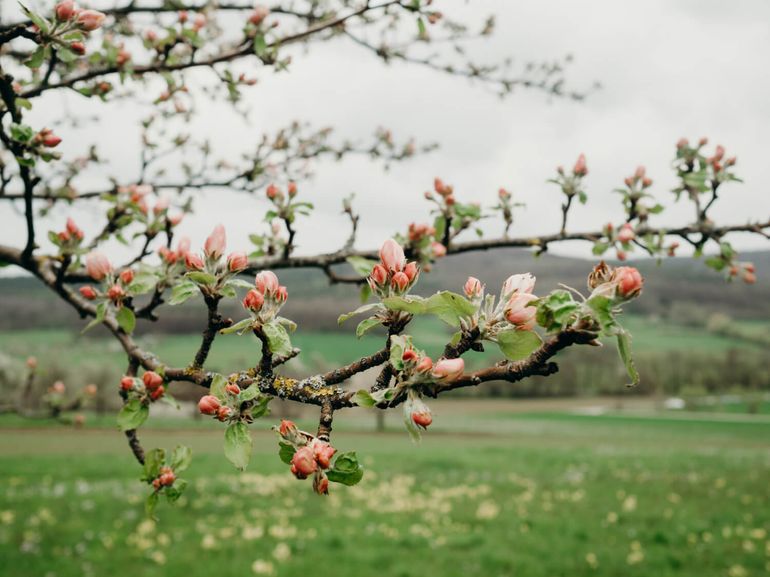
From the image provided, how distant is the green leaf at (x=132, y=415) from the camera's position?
1.60 m

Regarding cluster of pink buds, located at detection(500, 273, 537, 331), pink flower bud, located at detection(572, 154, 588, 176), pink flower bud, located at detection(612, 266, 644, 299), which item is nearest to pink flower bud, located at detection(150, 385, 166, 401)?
cluster of pink buds, located at detection(500, 273, 537, 331)

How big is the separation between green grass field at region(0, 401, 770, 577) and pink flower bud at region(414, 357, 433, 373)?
228 inches

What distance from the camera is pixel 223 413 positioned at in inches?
50.5

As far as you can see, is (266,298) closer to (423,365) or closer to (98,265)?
(423,365)

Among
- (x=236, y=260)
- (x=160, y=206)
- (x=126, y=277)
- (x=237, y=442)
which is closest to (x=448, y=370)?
(x=237, y=442)

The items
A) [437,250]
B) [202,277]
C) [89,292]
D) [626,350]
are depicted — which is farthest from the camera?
[437,250]

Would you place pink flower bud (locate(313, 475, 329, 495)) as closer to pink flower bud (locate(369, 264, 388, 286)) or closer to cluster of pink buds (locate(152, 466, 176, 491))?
pink flower bud (locate(369, 264, 388, 286))

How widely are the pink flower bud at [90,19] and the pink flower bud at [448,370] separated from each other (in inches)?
60.6

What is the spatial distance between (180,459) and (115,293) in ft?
1.92

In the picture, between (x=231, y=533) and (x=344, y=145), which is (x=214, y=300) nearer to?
(x=344, y=145)

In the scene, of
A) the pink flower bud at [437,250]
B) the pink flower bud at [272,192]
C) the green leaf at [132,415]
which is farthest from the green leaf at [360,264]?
the green leaf at [132,415]

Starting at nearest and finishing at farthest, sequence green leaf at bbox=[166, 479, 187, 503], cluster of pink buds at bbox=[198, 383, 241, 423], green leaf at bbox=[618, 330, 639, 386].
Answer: green leaf at bbox=[618, 330, 639, 386] < cluster of pink buds at bbox=[198, 383, 241, 423] < green leaf at bbox=[166, 479, 187, 503]

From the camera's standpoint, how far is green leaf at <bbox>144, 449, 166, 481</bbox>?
1.63 m

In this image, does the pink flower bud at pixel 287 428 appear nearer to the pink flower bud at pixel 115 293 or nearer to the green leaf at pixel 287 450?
the green leaf at pixel 287 450
